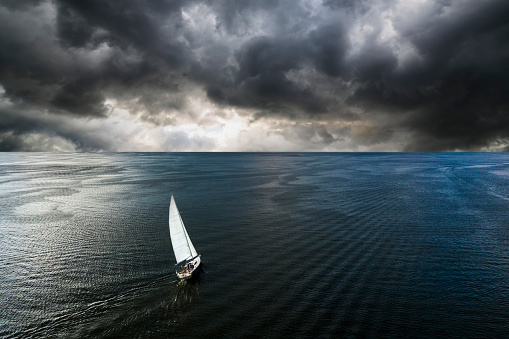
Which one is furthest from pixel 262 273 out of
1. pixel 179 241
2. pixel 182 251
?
pixel 179 241

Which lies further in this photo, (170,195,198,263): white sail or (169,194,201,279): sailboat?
(170,195,198,263): white sail

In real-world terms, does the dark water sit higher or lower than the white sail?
lower

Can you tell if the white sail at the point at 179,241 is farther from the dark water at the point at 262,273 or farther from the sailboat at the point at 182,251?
the dark water at the point at 262,273

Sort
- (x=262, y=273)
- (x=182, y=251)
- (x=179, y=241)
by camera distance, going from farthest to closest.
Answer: (x=179, y=241), (x=182, y=251), (x=262, y=273)

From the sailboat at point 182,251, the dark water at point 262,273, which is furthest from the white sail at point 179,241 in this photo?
the dark water at point 262,273

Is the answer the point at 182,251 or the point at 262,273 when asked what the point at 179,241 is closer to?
the point at 182,251

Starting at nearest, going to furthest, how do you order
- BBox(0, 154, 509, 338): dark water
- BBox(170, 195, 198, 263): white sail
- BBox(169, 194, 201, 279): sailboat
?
BBox(0, 154, 509, 338): dark water, BBox(169, 194, 201, 279): sailboat, BBox(170, 195, 198, 263): white sail

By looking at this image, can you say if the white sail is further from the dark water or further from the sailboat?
the dark water

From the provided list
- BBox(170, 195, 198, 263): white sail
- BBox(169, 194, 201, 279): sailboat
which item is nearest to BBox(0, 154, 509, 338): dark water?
BBox(169, 194, 201, 279): sailboat

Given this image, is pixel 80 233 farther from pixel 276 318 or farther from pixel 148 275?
pixel 276 318
